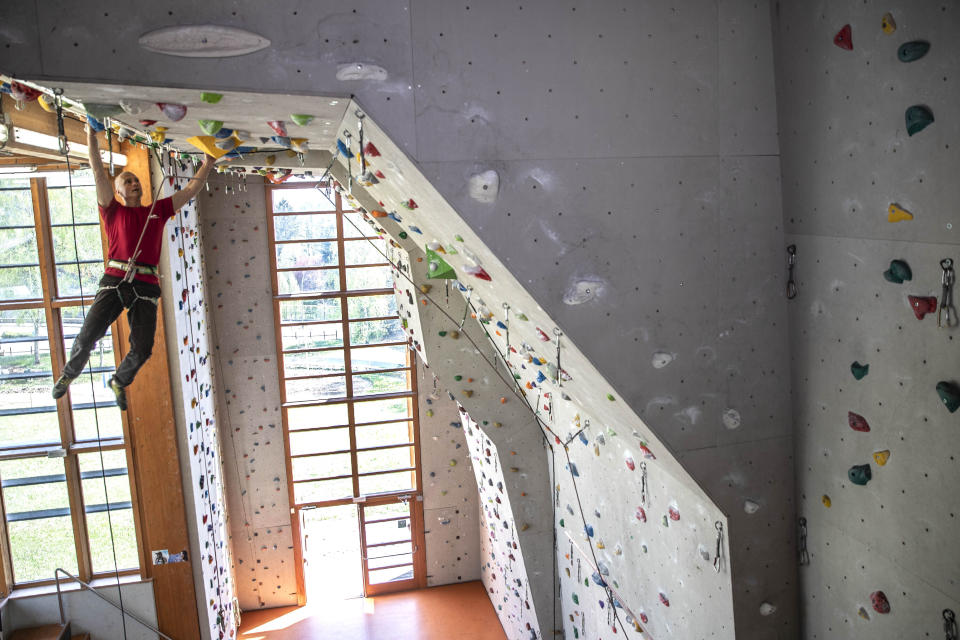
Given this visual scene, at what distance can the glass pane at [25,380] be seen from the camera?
4.97 meters

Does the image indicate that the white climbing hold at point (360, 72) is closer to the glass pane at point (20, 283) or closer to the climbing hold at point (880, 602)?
the climbing hold at point (880, 602)

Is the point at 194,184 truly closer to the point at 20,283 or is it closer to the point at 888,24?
the point at 888,24

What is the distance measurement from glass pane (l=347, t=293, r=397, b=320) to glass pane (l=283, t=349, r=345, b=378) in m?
0.38

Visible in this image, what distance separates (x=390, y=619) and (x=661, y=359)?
5084 mm

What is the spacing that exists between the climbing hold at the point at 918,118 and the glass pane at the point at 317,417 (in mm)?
5453

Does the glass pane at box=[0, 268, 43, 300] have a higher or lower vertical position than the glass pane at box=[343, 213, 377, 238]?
lower

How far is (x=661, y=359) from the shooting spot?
7.63 ft

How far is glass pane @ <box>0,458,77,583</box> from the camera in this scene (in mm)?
5098

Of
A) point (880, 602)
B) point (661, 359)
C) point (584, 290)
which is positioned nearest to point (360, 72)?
point (584, 290)

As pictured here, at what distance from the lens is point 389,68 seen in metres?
1.90

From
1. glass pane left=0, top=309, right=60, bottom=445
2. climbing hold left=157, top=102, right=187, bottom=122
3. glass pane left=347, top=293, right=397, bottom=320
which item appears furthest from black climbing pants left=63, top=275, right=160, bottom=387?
glass pane left=347, top=293, right=397, bottom=320

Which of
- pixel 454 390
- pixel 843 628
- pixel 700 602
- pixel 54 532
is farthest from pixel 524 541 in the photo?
pixel 54 532

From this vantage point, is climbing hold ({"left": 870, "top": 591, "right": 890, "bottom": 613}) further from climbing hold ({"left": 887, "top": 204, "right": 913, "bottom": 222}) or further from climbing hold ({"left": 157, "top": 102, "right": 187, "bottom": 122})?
climbing hold ({"left": 157, "top": 102, "right": 187, "bottom": 122})

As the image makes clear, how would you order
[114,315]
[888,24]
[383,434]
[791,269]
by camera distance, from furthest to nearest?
[383,434] → [114,315] → [791,269] → [888,24]
